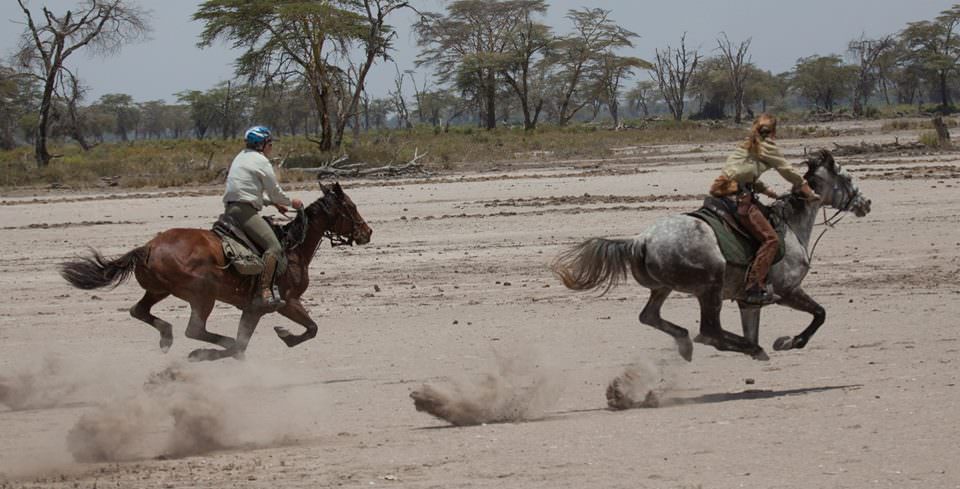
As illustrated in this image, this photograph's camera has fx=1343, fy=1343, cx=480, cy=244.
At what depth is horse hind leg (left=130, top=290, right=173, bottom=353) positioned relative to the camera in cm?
1094

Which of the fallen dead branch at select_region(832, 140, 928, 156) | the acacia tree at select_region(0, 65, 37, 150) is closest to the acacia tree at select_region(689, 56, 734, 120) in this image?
the acacia tree at select_region(0, 65, 37, 150)

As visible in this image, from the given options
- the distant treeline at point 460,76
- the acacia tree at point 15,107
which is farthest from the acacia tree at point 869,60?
the acacia tree at point 15,107

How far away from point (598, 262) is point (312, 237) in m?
2.80

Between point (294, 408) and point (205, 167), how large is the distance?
3148cm

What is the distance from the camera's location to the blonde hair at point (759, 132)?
9867 mm

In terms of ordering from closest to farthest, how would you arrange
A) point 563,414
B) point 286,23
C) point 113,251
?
point 563,414
point 113,251
point 286,23

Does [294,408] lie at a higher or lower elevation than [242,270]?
lower

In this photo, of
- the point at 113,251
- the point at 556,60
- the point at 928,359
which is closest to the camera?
the point at 928,359

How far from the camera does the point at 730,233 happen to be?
976 centimetres

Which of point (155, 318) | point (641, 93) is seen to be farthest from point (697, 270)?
point (641, 93)

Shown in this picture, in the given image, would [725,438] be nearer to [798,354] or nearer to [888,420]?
[888,420]

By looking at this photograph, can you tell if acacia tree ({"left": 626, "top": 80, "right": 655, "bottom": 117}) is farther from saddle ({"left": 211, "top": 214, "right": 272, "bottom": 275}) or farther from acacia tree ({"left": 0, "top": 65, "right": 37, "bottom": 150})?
saddle ({"left": 211, "top": 214, "right": 272, "bottom": 275})

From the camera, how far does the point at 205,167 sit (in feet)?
132

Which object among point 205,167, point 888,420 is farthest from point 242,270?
point 205,167
